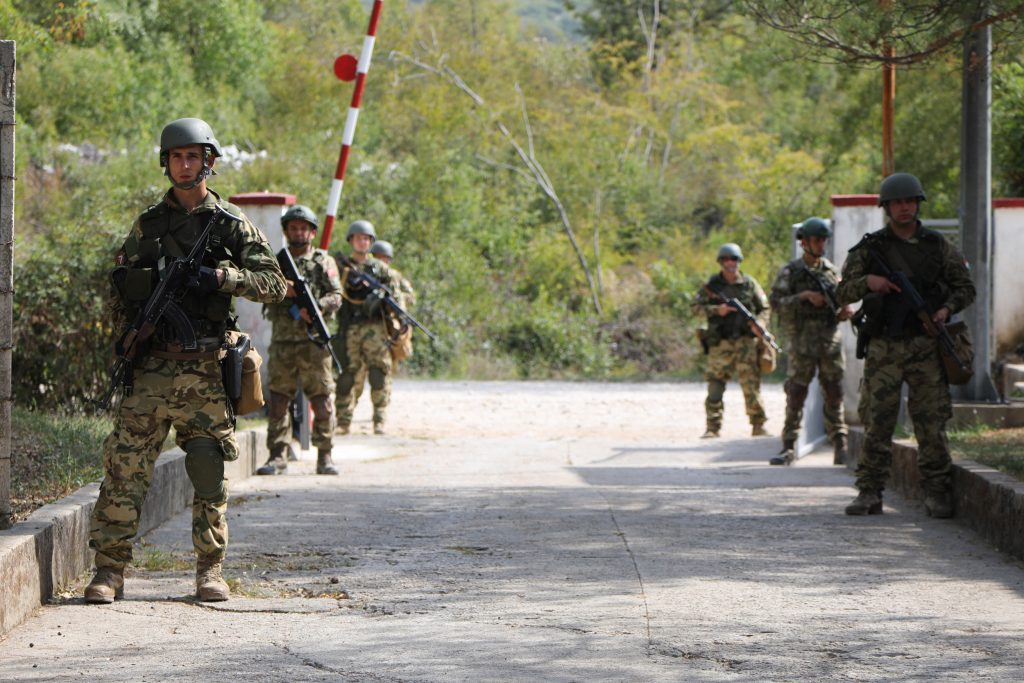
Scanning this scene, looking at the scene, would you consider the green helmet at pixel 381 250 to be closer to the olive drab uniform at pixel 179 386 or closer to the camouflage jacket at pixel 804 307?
the camouflage jacket at pixel 804 307

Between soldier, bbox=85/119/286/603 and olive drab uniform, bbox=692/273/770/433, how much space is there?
9.60m

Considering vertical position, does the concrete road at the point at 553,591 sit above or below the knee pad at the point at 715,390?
below

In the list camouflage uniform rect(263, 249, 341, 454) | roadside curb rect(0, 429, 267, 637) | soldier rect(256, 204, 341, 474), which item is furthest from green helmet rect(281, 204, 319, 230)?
roadside curb rect(0, 429, 267, 637)

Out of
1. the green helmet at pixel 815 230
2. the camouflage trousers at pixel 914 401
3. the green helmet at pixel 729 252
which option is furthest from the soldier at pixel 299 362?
the green helmet at pixel 729 252

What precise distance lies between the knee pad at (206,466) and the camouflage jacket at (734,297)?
380 inches

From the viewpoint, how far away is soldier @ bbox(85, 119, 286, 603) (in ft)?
20.4

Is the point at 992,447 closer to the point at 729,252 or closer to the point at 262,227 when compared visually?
the point at 729,252

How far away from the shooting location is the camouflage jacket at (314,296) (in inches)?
439

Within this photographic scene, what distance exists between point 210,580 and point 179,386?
771 mm

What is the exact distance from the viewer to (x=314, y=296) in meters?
11.4

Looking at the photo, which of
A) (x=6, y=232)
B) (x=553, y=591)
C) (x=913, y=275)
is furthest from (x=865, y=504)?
(x=6, y=232)

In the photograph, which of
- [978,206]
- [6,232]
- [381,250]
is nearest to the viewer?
[6,232]

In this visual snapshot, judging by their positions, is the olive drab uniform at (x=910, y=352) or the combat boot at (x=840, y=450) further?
the combat boot at (x=840, y=450)

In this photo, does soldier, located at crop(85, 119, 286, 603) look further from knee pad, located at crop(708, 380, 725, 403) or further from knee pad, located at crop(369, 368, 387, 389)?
knee pad, located at crop(708, 380, 725, 403)
